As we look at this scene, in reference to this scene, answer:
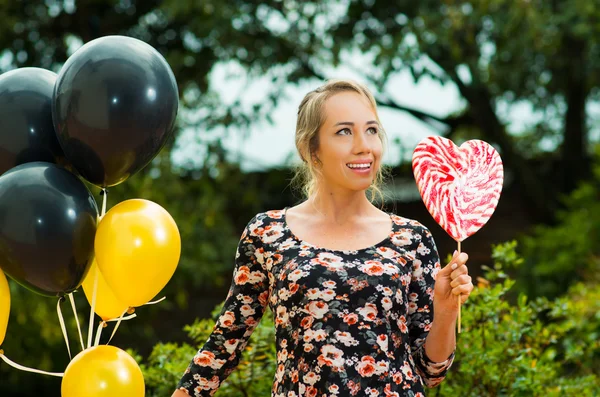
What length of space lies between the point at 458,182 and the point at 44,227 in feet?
3.58

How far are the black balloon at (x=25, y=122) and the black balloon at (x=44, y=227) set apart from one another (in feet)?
0.33

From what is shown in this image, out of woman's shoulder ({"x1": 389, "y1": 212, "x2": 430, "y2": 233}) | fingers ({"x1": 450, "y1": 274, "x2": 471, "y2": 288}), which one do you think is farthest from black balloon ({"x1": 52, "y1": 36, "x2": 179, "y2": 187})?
fingers ({"x1": 450, "y1": 274, "x2": 471, "y2": 288})

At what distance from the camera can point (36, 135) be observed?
2.16 m

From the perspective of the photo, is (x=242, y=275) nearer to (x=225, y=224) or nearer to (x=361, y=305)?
(x=361, y=305)

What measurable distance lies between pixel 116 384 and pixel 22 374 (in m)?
5.35

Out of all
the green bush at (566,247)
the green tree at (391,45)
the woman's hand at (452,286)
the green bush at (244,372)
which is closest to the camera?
the woman's hand at (452,286)

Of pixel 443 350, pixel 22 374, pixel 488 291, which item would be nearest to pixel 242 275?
pixel 443 350

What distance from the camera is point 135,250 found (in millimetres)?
2049

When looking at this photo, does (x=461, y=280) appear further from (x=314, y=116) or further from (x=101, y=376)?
(x=101, y=376)

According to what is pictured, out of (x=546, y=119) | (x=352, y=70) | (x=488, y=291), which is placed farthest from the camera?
(x=546, y=119)

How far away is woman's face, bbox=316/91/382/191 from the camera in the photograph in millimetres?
2281

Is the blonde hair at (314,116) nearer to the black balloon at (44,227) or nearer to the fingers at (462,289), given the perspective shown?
the fingers at (462,289)

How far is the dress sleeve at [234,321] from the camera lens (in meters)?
2.38

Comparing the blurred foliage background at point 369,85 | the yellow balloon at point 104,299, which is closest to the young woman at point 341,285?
the yellow balloon at point 104,299
